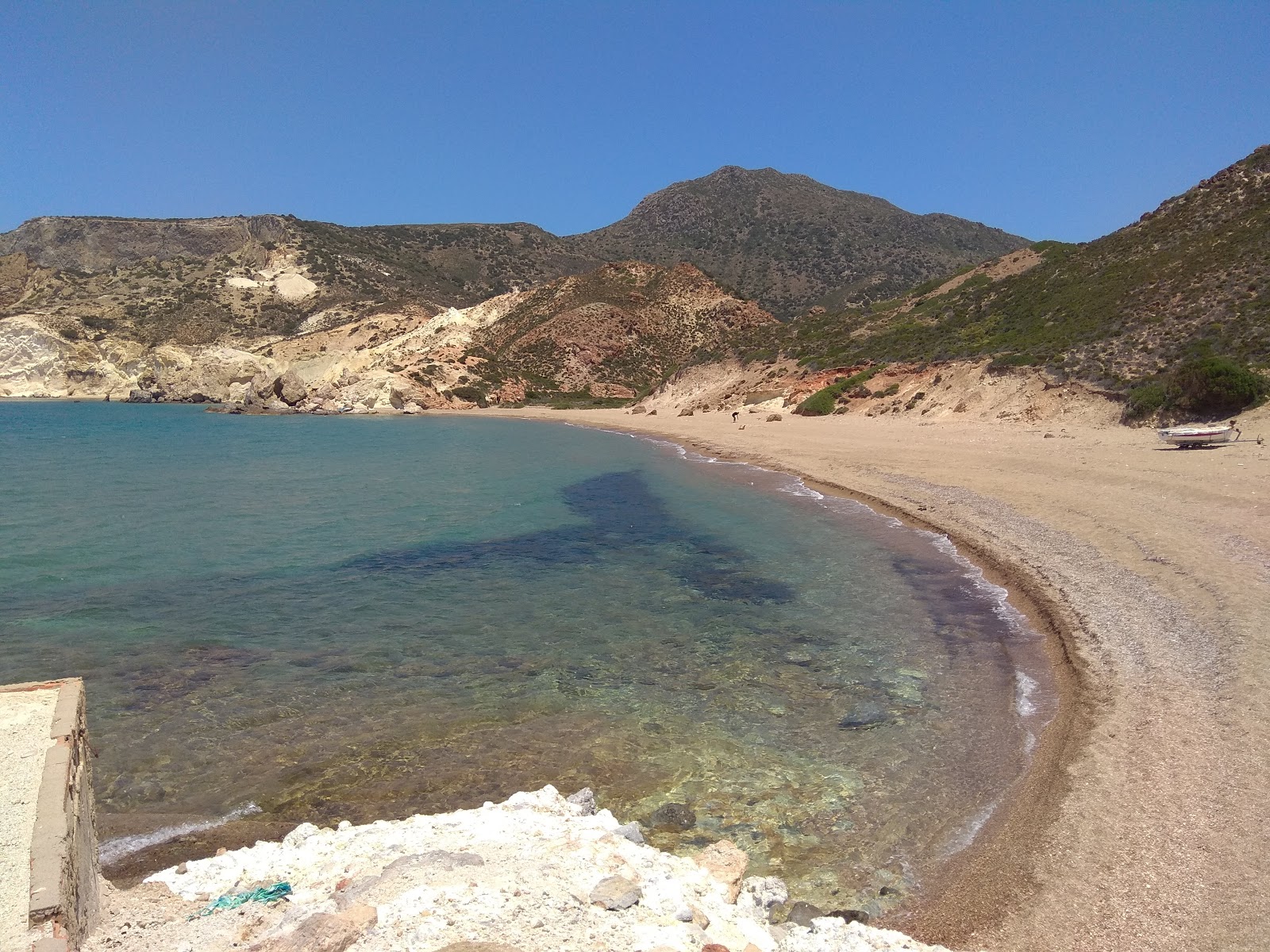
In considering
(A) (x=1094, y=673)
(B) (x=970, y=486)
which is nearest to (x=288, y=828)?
(A) (x=1094, y=673)

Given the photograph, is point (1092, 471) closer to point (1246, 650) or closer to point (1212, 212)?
point (1246, 650)

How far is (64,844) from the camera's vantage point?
3.33m

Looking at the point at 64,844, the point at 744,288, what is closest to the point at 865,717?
the point at 64,844

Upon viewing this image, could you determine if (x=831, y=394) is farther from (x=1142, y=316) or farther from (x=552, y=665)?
(x=552, y=665)

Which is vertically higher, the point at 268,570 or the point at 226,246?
the point at 226,246

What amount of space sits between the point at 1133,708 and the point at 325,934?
7302 mm

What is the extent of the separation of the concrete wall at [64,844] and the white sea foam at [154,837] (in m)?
1.36

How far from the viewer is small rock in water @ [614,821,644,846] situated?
4858 mm

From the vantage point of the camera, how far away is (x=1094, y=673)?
820 centimetres

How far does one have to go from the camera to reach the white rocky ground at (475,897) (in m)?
3.46

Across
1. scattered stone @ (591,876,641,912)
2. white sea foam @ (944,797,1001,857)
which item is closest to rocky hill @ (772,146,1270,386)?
white sea foam @ (944,797,1001,857)

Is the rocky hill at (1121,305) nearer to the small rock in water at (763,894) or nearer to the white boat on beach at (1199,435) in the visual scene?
the white boat on beach at (1199,435)

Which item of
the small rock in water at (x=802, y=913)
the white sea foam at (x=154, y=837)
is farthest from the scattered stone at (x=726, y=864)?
A: the white sea foam at (x=154, y=837)

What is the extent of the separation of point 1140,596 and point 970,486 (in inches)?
356
